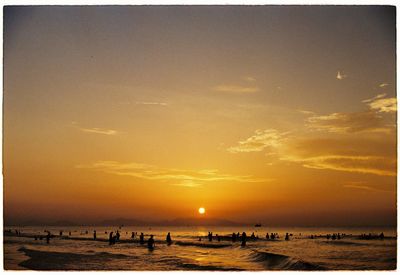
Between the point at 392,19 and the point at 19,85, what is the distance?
4.71m

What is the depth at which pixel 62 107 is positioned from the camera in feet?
23.0

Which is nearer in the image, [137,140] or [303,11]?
[303,11]

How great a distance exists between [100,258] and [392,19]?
515 cm

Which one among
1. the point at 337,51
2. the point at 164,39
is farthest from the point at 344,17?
the point at 164,39

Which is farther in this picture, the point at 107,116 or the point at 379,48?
the point at 107,116

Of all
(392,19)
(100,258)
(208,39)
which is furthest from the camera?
(100,258)

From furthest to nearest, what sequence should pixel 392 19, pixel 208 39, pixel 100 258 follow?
pixel 100 258, pixel 208 39, pixel 392 19

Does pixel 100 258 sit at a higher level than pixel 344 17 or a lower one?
lower

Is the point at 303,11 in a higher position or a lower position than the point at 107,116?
higher

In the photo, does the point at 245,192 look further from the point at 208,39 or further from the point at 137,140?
the point at 208,39

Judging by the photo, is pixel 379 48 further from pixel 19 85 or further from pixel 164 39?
pixel 19 85

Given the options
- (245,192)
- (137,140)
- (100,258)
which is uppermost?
(137,140)

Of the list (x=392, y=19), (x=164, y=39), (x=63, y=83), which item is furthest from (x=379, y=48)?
(x=63, y=83)

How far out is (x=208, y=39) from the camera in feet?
22.6
